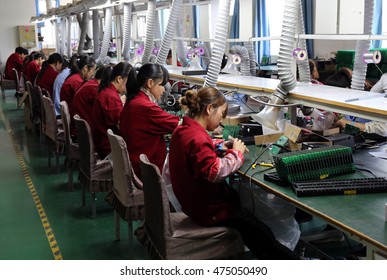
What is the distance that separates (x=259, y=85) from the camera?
3.18 metres

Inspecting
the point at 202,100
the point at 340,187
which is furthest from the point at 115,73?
the point at 340,187

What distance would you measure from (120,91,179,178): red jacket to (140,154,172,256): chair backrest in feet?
2.58

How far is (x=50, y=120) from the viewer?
4551mm

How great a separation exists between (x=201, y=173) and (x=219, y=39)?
5.26 ft

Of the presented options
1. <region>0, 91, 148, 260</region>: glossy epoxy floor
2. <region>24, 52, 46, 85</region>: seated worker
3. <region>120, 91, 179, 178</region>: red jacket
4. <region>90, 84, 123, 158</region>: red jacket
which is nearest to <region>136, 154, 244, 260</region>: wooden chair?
<region>120, 91, 179, 178</region>: red jacket

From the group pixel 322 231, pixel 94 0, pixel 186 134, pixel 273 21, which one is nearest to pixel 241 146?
pixel 186 134

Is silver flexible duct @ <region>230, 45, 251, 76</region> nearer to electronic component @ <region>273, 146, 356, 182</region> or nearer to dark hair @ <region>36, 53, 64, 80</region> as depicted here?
electronic component @ <region>273, 146, 356, 182</region>

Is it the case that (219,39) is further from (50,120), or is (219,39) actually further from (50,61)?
(50,61)

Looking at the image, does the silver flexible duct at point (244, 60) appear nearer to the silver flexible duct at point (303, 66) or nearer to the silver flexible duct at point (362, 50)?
the silver flexible duct at point (303, 66)

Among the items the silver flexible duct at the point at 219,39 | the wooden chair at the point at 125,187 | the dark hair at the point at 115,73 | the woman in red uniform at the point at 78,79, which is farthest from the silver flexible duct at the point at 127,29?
the wooden chair at the point at 125,187

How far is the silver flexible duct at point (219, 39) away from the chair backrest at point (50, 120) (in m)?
1.73

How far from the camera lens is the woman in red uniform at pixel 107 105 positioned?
3.59m

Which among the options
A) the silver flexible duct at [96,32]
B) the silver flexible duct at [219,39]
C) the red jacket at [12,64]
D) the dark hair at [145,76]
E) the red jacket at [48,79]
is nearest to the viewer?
the dark hair at [145,76]
